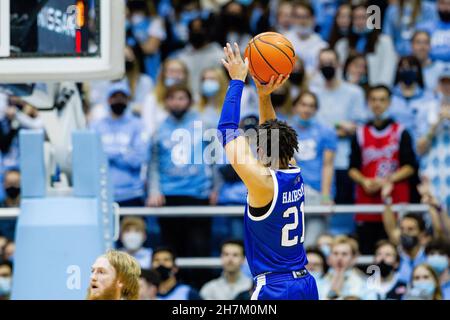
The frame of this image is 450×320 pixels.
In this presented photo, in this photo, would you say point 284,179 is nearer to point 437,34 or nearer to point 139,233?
point 139,233

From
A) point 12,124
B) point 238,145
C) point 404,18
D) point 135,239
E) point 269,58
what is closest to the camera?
point 238,145

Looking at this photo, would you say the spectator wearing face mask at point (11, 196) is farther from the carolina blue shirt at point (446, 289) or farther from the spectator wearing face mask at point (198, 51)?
the carolina blue shirt at point (446, 289)

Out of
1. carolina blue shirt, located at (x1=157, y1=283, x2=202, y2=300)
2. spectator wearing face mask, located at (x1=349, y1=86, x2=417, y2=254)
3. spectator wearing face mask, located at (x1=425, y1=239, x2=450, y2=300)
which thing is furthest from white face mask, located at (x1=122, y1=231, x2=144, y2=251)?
spectator wearing face mask, located at (x1=425, y1=239, x2=450, y2=300)

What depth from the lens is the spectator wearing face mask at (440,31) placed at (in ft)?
44.3

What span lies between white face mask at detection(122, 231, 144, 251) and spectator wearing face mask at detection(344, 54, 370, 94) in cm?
286

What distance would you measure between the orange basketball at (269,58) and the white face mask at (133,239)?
397cm

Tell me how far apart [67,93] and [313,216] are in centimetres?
302

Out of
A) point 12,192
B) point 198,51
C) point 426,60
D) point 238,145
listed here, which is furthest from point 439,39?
point 238,145

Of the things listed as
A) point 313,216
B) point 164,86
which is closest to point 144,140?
point 164,86

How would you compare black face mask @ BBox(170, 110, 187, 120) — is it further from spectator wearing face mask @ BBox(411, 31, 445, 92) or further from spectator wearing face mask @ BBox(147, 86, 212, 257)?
spectator wearing face mask @ BBox(411, 31, 445, 92)

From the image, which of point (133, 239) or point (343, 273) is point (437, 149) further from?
point (133, 239)

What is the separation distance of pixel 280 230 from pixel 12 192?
528cm

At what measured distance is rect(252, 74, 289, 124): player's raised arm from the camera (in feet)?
27.1

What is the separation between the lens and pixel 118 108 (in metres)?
12.6
